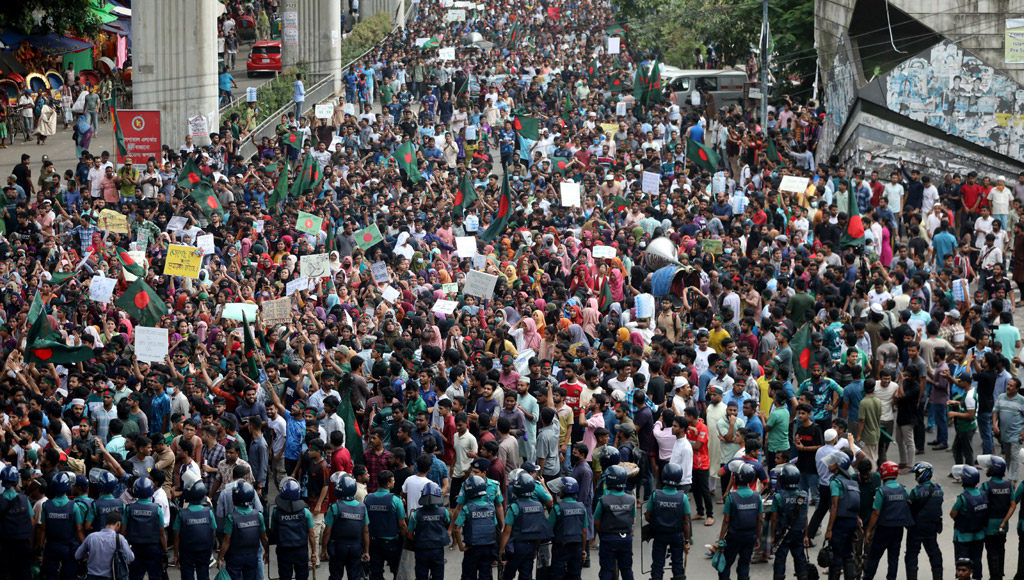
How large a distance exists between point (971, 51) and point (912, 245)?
8.34 m

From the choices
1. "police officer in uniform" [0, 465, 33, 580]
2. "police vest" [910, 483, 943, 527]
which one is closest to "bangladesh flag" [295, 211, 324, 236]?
"police officer in uniform" [0, 465, 33, 580]

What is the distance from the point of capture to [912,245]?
1972 centimetres

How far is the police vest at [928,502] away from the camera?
39.5 ft

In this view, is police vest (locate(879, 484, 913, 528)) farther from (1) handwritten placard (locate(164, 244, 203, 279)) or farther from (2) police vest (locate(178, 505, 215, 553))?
(1) handwritten placard (locate(164, 244, 203, 279))

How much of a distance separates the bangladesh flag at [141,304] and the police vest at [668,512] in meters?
6.86

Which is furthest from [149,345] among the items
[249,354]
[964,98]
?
[964,98]

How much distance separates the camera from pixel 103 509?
11.8 metres

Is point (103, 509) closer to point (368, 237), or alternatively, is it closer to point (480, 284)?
point (480, 284)

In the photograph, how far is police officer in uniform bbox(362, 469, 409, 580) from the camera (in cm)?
1191

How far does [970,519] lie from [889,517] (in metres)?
0.68

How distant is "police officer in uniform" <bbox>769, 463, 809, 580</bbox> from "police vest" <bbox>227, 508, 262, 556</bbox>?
162 inches

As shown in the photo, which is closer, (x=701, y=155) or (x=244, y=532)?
(x=244, y=532)

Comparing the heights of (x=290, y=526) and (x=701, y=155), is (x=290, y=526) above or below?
below

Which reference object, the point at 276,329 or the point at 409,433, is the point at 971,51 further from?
the point at 409,433
